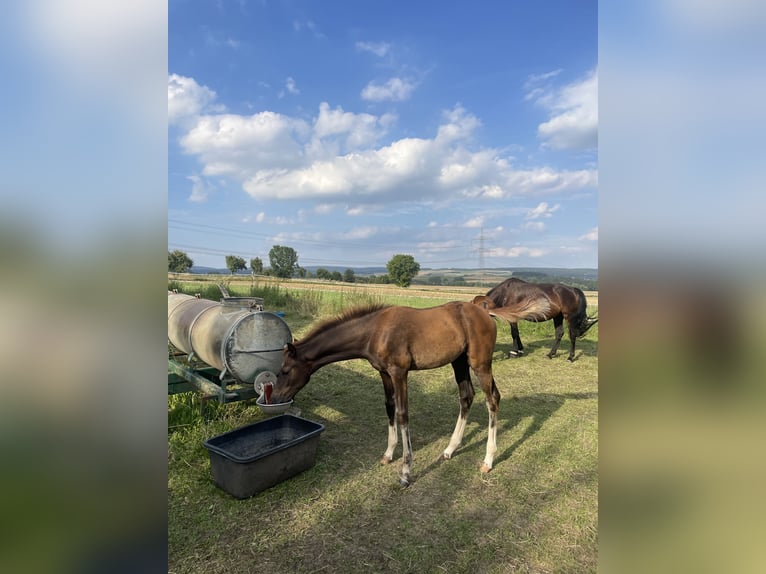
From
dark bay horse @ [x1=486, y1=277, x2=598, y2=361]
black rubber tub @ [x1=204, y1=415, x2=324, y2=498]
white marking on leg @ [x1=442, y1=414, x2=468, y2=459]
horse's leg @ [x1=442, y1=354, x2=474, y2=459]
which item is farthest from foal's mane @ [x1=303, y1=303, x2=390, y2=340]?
dark bay horse @ [x1=486, y1=277, x2=598, y2=361]

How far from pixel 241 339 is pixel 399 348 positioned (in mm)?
2213

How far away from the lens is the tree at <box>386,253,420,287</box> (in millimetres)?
81744

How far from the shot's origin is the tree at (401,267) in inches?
3218

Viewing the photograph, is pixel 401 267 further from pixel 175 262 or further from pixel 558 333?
pixel 175 262

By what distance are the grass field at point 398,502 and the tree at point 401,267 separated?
74482mm

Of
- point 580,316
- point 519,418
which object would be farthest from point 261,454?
point 580,316

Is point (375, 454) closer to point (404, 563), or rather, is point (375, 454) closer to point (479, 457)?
point (479, 457)

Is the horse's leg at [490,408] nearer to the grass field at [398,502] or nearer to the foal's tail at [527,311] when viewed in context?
the grass field at [398,502]

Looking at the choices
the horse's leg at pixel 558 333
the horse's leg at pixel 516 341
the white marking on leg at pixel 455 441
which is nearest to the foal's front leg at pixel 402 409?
the white marking on leg at pixel 455 441
